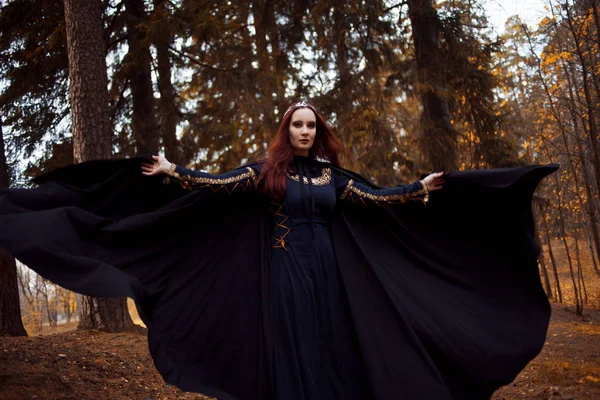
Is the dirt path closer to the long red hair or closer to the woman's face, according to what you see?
the long red hair

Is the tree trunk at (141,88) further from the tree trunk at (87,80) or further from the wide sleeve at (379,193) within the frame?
the wide sleeve at (379,193)

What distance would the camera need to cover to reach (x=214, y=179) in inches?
138

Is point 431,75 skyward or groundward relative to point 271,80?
groundward

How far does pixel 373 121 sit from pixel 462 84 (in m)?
1.82

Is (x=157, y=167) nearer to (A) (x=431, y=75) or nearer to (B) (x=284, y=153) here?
(B) (x=284, y=153)

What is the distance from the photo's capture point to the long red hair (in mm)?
3578

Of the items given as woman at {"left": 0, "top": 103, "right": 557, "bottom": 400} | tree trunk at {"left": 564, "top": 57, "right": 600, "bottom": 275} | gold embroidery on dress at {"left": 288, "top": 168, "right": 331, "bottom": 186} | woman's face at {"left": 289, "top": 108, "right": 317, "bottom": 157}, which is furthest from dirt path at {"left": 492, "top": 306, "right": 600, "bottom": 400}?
woman's face at {"left": 289, "top": 108, "right": 317, "bottom": 157}

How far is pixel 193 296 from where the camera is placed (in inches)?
141

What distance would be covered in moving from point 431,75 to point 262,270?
6.15 meters

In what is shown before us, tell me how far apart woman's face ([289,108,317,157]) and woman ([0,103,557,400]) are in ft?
0.04

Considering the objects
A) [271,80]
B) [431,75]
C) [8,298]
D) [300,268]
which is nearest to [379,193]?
[300,268]

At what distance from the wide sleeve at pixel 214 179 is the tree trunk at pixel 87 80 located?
2.94 metres

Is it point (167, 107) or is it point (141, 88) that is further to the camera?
point (167, 107)

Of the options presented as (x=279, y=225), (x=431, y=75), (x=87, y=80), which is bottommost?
(x=279, y=225)
